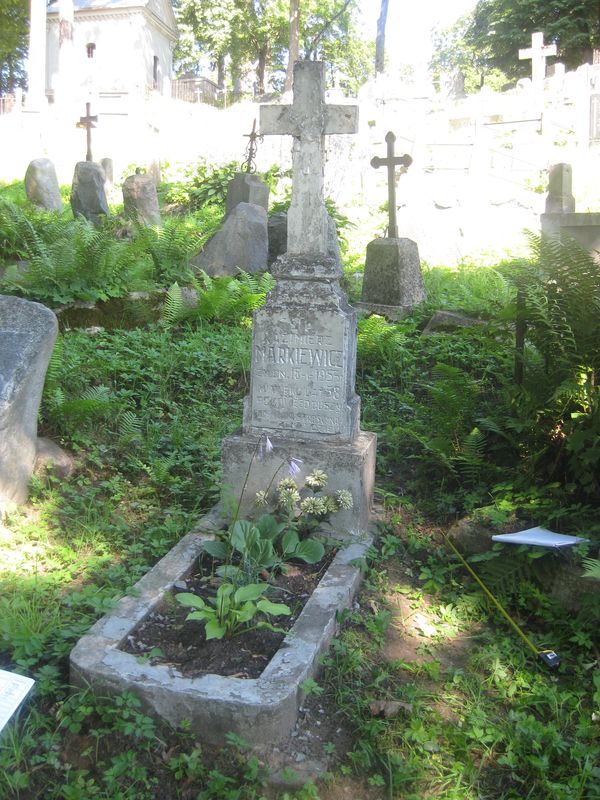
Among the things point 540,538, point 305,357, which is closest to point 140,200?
point 305,357

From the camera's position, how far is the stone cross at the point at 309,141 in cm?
428

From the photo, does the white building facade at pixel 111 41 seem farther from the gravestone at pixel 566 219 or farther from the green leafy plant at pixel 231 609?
the green leafy plant at pixel 231 609

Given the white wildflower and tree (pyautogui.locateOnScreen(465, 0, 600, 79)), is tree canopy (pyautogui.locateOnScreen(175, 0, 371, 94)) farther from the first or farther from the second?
the white wildflower

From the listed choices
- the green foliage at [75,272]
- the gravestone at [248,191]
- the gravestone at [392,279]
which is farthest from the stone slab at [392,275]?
the gravestone at [248,191]

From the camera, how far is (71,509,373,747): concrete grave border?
281 cm

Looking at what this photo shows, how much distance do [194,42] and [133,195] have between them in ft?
105

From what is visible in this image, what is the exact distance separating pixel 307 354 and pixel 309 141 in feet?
4.15

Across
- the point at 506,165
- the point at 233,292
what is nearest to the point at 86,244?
the point at 233,292

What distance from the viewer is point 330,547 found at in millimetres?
4160

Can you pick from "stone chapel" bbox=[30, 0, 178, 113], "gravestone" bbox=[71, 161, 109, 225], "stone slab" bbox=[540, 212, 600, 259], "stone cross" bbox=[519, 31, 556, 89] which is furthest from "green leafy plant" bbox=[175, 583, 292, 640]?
"stone chapel" bbox=[30, 0, 178, 113]

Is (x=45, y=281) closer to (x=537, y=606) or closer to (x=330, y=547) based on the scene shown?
(x=330, y=547)

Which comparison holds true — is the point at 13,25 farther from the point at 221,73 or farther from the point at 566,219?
the point at 566,219

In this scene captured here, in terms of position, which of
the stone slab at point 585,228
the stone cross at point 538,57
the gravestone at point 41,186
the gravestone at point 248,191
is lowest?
the stone slab at point 585,228

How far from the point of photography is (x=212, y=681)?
2.92m
